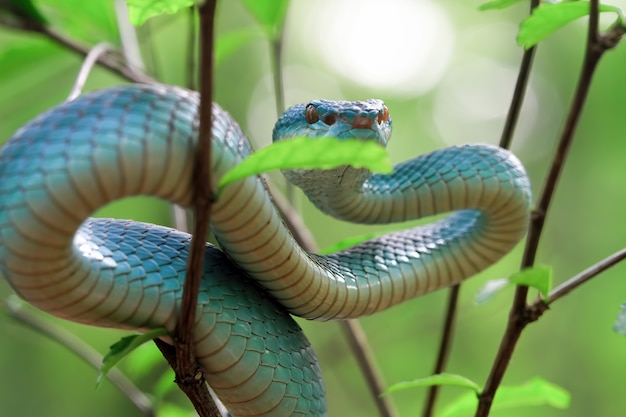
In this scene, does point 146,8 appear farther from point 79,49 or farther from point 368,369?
point 368,369

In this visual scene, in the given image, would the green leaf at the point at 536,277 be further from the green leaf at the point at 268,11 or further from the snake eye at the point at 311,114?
the green leaf at the point at 268,11

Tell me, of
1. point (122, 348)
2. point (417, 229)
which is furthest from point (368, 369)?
point (122, 348)

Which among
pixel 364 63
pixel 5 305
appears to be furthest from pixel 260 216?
pixel 364 63

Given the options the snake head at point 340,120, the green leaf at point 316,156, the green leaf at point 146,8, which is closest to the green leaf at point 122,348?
the green leaf at point 316,156

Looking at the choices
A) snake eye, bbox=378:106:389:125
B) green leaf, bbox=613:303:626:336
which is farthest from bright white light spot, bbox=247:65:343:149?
green leaf, bbox=613:303:626:336

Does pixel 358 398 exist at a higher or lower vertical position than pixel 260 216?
lower

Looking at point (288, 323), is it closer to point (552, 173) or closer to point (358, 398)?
point (552, 173)

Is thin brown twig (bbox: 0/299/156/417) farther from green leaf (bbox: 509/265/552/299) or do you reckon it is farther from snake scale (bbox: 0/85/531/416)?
green leaf (bbox: 509/265/552/299)
